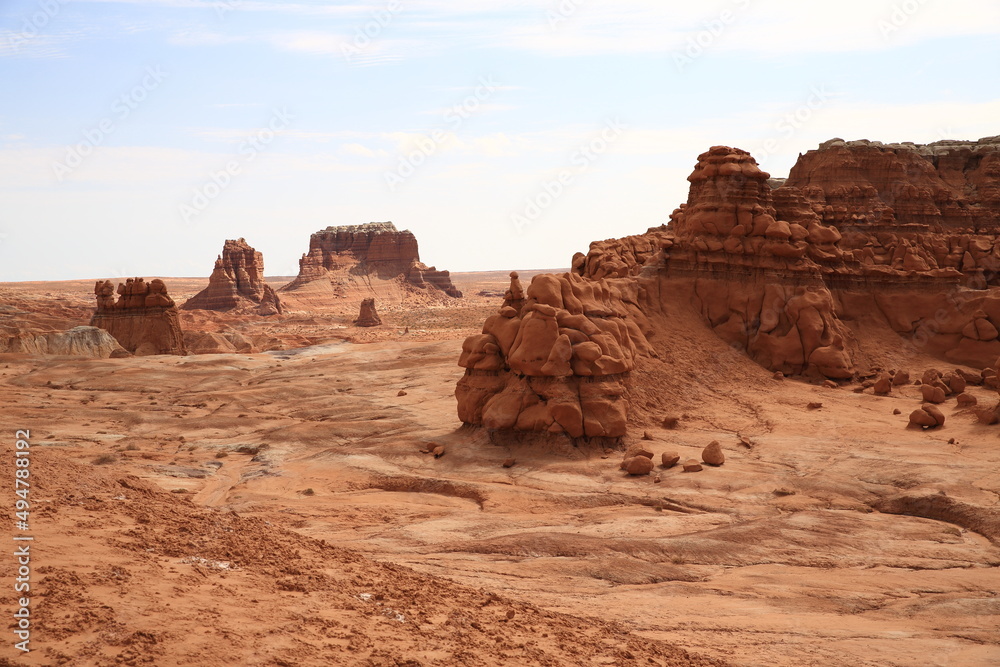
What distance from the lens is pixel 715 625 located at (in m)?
7.76

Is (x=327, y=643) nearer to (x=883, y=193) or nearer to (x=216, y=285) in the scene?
(x=883, y=193)

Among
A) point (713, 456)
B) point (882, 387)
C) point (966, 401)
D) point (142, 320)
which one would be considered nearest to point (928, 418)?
point (966, 401)

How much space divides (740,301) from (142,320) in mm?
25555

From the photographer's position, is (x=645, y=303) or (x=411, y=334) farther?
(x=411, y=334)

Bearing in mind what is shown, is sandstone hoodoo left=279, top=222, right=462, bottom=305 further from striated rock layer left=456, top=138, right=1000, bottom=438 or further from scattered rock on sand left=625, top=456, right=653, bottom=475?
scattered rock on sand left=625, top=456, right=653, bottom=475

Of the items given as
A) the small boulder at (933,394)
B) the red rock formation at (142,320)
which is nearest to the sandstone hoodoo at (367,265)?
the red rock formation at (142,320)

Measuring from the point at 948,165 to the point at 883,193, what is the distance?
466 cm


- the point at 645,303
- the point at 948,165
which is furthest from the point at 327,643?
the point at 948,165

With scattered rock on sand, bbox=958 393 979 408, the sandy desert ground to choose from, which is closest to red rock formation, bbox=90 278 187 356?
the sandy desert ground

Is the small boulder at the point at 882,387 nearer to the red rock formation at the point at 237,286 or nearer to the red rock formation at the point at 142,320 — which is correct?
the red rock formation at the point at 142,320

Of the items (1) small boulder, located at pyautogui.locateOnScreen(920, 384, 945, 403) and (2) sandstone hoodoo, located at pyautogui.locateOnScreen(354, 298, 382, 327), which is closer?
(1) small boulder, located at pyautogui.locateOnScreen(920, 384, 945, 403)

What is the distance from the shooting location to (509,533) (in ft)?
36.7

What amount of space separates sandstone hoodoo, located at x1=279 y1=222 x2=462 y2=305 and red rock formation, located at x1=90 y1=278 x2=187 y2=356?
1853 inches

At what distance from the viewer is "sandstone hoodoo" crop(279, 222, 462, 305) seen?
85.3 m
